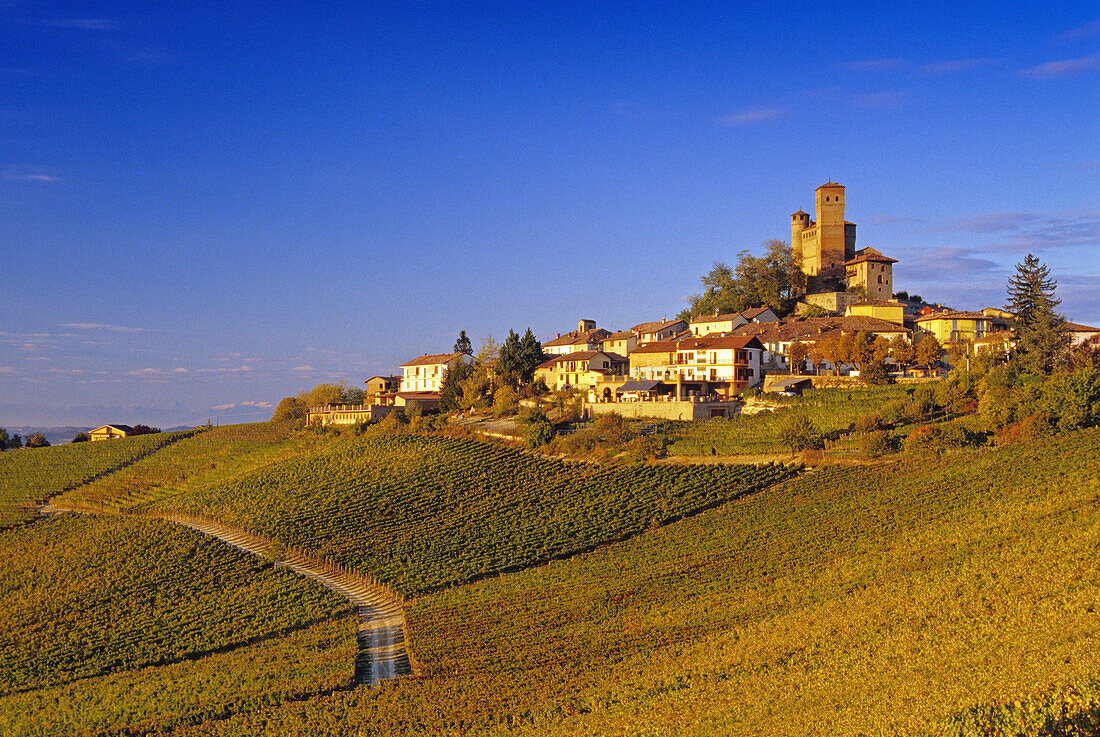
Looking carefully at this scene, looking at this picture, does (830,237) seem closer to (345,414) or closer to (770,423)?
(770,423)

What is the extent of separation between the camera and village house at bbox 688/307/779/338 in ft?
259

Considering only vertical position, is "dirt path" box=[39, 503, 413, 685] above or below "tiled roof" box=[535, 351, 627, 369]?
below

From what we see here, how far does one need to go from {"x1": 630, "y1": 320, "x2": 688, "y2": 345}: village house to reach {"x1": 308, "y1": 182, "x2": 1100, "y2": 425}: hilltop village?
0.51 ft

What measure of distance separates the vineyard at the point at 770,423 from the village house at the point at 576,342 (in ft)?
97.9

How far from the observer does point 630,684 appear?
24.2 m

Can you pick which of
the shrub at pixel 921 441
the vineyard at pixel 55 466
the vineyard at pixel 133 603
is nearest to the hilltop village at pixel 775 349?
the shrub at pixel 921 441

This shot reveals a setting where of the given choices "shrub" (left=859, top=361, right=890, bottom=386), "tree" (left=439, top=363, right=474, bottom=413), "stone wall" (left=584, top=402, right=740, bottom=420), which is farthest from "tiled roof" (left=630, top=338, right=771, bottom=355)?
"tree" (left=439, top=363, right=474, bottom=413)

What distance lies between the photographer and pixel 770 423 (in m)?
54.6

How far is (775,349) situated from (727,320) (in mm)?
7375

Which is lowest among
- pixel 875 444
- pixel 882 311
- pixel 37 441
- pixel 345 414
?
pixel 37 441

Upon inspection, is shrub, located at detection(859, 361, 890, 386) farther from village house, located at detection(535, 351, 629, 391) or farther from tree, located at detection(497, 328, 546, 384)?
tree, located at detection(497, 328, 546, 384)

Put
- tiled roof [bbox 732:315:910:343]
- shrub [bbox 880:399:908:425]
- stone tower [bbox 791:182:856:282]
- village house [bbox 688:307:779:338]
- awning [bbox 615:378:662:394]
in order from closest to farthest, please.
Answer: shrub [bbox 880:399:908:425]
awning [bbox 615:378:662:394]
tiled roof [bbox 732:315:910:343]
village house [bbox 688:307:779:338]
stone tower [bbox 791:182:856:282]

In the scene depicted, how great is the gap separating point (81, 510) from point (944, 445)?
205ft

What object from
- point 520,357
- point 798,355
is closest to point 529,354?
point 520,357
